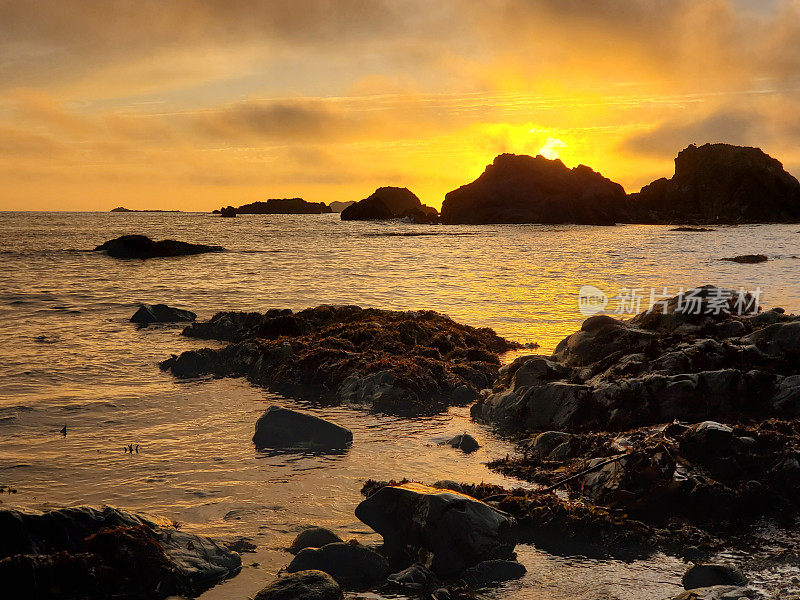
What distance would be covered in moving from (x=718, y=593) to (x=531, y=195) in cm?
19097

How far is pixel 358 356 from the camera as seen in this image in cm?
1633

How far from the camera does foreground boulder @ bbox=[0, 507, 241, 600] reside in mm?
6074

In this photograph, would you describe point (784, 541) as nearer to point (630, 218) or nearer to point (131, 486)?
point (131, 486)

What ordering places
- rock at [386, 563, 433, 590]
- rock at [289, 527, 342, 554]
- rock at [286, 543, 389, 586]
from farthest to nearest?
rock at [289, 527, 342, 554]
rock at [286, 543, 389, 586]
rock at [386, 563, 433, 590]

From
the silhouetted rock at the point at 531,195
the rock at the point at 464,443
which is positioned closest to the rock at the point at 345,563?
the rock at the point at 464,443

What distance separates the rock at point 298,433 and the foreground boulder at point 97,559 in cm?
385

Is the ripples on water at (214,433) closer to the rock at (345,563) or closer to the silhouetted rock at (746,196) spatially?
the rock at (345,563)

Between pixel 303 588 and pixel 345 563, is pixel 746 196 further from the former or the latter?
pixel 303 588

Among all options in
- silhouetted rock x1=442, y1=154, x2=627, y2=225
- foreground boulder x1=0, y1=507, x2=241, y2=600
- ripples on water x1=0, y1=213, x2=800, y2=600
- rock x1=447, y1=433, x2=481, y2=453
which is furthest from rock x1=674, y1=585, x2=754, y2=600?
silhouetted rock x1=442, y1=154, x2=627, y2=225

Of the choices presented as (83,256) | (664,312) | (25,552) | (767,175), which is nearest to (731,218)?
(767,175)

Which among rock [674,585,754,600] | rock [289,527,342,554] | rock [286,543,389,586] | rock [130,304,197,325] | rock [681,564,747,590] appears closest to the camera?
rock [674,585,754,600]

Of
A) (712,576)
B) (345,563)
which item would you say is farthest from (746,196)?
(345,563)

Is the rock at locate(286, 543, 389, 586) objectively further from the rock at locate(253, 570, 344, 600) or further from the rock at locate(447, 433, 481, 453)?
the rock at locate(447, 433, 481, 453)

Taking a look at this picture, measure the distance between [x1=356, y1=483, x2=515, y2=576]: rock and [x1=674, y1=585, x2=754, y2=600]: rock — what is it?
1899 millimetres
